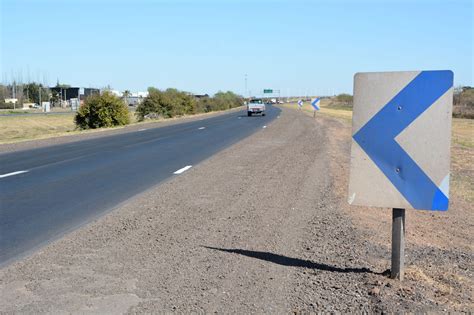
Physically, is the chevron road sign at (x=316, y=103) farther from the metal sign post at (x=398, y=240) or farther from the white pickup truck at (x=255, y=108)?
the metal sign post at (x=398, y=240)

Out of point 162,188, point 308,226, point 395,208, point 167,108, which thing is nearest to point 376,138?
point 395,208

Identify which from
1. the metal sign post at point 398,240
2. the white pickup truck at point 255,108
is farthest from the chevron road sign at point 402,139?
the white pickup truck at point 255,108

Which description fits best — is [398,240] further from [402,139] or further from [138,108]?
[138,108]

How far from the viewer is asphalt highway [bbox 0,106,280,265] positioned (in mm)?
7914

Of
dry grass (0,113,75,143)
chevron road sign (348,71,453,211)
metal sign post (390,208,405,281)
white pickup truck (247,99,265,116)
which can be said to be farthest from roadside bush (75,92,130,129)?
metal sign post (390,208,405,281)

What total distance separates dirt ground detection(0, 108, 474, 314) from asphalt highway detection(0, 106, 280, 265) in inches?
23.1

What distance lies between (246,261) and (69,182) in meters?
7.63

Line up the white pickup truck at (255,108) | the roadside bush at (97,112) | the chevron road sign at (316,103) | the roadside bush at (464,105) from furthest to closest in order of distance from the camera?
the roadside bush at (464,105)
the white pickup truck at (255,108)
the chevron road sign at (316,103)
the roadside bush at (97,112)

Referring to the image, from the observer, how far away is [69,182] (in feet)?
41.0

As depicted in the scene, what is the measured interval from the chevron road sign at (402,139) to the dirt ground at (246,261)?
883 millimetres

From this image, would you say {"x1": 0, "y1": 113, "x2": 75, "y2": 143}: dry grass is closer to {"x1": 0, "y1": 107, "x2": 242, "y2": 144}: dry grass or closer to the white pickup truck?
{"x1": 0, "y1": 107, "x2": 242, "y2": 144}: dry grass

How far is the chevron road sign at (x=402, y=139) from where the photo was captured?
4.80 metres

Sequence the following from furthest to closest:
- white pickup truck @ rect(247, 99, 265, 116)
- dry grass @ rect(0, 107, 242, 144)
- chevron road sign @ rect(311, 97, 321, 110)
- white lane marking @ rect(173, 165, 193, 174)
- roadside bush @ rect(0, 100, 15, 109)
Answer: roadside bush @ rect(0, 100, 15, 109)
white pickup truck @ rect(247, 99, 265, 116)
chevron road sign @ rect(311, 97, 321, 110)
dry grass @ rect(0, 107, 242, 144)
white lane marking @ rect(173, 165, 193, 174)

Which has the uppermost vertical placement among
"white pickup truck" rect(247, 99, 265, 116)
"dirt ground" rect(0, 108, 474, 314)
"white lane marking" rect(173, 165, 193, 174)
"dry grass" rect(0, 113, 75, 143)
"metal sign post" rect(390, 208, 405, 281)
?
"white pickup truck" rect(247, 99, 265, 116)
